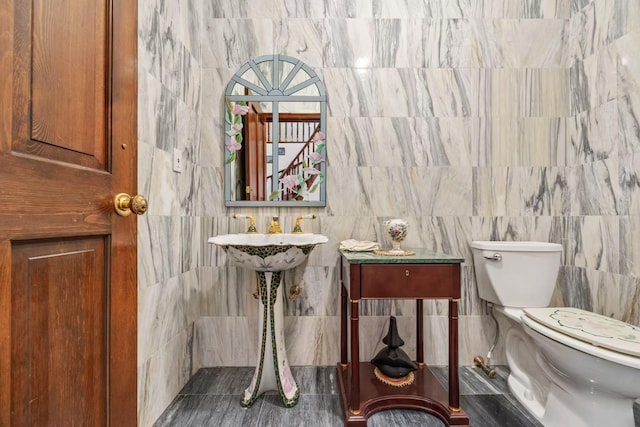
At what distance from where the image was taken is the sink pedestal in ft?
4.71

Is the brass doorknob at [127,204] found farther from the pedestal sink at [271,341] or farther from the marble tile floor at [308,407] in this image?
the marble tile floor at [308,407]

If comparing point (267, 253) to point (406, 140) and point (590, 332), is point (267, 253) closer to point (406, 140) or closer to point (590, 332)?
point (406, 140)

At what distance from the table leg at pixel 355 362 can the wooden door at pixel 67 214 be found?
0.79 m

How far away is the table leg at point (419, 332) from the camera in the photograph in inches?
65.7

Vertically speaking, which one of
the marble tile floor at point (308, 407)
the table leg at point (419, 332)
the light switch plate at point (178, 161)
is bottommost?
the marble tile floor at point (308, 407)

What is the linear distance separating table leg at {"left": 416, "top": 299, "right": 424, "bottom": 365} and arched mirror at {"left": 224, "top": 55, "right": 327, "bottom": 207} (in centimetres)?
80

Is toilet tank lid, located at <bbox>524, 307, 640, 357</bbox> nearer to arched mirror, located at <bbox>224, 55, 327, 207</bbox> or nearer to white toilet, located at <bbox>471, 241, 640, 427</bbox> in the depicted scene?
white toilet, located at <bbox>471, 241, 640, 427</bbox>

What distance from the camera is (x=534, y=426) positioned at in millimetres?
1302

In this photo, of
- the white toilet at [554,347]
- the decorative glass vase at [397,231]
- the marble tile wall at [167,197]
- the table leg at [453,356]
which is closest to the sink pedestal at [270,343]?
the marble tile wall at [167,197]

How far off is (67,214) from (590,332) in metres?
1.69

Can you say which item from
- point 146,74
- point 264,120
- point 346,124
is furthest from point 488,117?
point 146,74

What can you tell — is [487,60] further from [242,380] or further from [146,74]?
[242,380]

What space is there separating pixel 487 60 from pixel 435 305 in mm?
1504

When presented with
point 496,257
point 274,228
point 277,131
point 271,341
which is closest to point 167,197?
point 274,228
